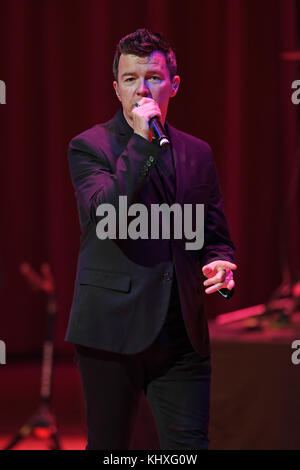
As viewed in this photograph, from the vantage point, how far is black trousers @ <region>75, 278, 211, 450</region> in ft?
5.33

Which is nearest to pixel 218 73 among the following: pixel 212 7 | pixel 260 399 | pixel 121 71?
pixel 212 7

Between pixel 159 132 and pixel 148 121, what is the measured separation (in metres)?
0.04

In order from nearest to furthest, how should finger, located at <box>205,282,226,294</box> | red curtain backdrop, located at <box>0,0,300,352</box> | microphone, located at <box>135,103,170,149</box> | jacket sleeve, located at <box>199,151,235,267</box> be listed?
microphone, located at <box>135,103,170,149</box> → finger, located at <box>205,282,226,294</box> → jacket sleeve, located at <box>199,151,235,267</box> → red curtain backdrop, located at <box>0,0,300,352</box>

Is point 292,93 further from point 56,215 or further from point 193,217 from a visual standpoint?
point 193,217

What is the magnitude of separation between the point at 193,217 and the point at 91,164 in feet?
0.86

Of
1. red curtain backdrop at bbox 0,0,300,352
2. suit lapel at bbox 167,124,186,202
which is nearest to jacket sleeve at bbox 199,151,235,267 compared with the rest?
suit lapel at bbox 167,124,186,202

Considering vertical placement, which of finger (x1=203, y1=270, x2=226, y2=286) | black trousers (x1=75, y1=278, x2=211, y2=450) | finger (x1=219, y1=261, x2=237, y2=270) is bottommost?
black trousers (x1=75, y1=278, x2=211, y2=450)

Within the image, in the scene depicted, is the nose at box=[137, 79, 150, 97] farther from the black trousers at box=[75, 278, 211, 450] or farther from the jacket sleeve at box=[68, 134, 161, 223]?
the black trousers at box=[75, 278, 211, 450]

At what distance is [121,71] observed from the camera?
1670 mm

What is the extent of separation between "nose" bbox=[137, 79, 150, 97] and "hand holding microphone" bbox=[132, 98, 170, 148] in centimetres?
6

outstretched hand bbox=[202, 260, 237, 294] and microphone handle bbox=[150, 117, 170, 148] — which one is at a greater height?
microphone handle bbox=[150, 117, 170, 148]

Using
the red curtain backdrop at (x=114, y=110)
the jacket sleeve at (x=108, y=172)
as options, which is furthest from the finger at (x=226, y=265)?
the red curtain backdrop at (x=114, y=110)

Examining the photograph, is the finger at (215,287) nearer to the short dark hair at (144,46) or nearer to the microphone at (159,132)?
the microphone at (159,132)

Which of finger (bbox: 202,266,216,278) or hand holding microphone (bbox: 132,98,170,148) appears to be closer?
hand holding microphone (bbox: 132,98,170,148)
